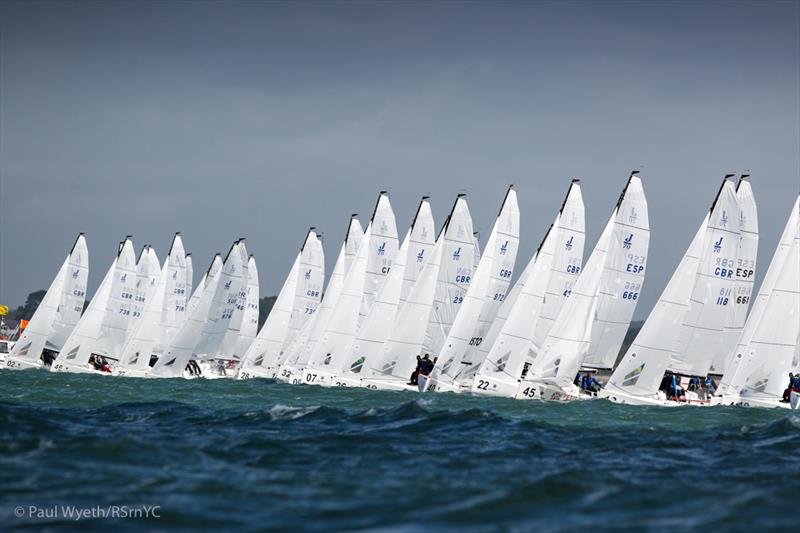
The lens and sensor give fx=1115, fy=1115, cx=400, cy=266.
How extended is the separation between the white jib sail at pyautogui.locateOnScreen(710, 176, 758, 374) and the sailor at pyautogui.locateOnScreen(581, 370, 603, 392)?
5.25m

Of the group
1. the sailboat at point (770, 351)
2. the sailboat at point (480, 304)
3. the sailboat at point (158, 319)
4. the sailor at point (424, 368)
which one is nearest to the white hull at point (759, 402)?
the sailboat at point (770, 351)

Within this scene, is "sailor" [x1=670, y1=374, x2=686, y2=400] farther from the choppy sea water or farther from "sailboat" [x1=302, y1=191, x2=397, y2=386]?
"sailboat" [x1=302, y1=191, x2=397, y2=386]

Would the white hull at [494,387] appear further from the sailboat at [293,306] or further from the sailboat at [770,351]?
the sailboat at [293,306]

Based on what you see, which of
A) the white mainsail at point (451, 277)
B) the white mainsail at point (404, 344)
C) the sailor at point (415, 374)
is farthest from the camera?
the white mainsail at point (451, 277)

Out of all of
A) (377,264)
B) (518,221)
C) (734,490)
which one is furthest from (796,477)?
(377,264)

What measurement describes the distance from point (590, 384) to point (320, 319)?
796 inches

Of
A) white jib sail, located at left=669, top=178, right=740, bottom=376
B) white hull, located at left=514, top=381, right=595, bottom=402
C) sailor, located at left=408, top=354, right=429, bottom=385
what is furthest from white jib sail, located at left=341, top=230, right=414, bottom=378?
white jib sail, located at left=669, top=178, right=740, bottom=376

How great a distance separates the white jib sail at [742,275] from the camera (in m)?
48.2

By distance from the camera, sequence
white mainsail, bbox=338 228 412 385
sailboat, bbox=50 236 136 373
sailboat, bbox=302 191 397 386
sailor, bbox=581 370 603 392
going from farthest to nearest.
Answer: sailboat, bbox=50 236 136 373 → sailboat, bbox=302 191 397 386 → white mainsail, bbox=338 228 412 385 → sailor, bbox=581 370 603 392

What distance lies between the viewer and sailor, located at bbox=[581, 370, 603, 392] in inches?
1949

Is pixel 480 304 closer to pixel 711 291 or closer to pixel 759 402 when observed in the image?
pixel 711 291

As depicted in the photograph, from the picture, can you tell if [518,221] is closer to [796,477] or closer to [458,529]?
[796,477]

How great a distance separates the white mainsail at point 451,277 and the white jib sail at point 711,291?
1126cm

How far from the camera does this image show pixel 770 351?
4453cm
